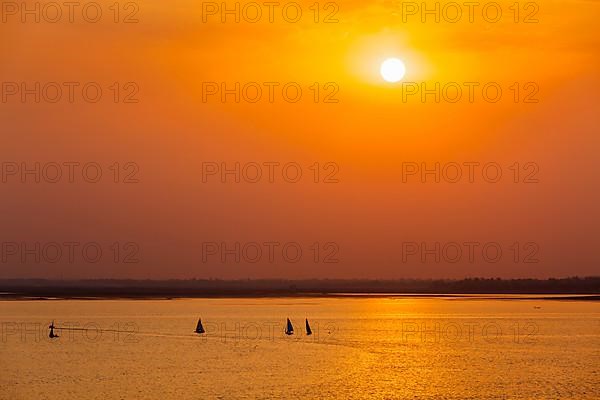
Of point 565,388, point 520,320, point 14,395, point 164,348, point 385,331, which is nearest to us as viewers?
point 14,395

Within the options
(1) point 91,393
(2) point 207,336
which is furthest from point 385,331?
(1) point 91,393

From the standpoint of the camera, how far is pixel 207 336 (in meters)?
97.2

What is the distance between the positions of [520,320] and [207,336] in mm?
57330

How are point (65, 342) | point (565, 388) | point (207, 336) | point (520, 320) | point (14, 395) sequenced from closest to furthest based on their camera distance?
point (14, 395)
point (565, 388)
point (65, 342)
point (207, 336)
point (520, 320)

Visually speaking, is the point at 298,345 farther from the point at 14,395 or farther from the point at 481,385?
the point at 14,395

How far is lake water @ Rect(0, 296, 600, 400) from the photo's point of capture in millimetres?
53812

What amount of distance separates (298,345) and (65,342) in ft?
74.0

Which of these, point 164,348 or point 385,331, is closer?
point 164,348

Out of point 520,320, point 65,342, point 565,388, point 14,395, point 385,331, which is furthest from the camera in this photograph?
point 520,320

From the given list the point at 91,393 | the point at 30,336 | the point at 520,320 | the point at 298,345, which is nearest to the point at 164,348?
the point at 298,345

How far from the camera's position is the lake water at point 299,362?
177 ft

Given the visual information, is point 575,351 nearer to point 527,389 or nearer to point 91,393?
point 527,389

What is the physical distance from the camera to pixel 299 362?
227 ft

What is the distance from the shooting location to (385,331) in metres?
111
